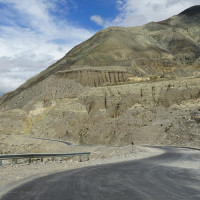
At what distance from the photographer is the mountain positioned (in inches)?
2025

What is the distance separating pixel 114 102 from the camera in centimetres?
7344

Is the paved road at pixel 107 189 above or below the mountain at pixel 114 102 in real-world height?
below

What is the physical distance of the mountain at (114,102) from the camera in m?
51.4

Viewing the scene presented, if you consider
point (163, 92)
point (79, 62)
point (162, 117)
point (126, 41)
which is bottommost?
point (162, 117)

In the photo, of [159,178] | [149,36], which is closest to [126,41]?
[149,36]

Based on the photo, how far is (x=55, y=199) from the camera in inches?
328

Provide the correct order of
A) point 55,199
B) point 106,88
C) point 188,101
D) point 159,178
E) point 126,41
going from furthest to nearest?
point 126,41, point 106,88, point 188,101, point 159,178, point 55,199

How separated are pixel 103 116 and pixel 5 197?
57.2 metres

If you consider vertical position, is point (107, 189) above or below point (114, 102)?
below

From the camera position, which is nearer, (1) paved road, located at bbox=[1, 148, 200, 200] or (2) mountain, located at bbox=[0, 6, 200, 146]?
(1) paved road, located at bbox=[1, 148, 200, 200]

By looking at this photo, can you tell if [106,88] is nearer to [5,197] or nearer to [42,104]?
[42,104]

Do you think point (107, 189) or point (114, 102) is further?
point (114, 102)

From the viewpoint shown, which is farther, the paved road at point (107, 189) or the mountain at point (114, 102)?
the mountain at point (114, 102)

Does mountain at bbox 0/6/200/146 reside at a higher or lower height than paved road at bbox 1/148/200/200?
higher
